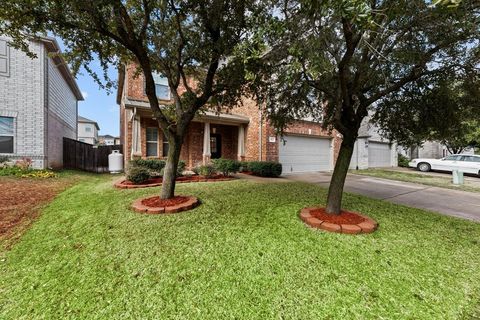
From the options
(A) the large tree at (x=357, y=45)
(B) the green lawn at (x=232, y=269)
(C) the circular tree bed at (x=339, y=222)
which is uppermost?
(A) the large tree at (x=357, y=45)

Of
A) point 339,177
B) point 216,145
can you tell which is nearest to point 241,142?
point 216,145

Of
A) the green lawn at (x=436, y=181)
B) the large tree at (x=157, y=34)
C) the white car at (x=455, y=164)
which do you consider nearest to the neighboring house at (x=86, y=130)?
the large tree at (x=157, y=34)

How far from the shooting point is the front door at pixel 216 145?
1248 cm

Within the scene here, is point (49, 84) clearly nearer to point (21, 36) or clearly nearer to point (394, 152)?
point (21, 36)

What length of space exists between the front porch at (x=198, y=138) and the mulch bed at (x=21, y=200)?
10.4 ft

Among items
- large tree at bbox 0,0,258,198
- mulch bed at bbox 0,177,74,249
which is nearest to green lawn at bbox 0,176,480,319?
mulch bed at bbox 0,177,74,249

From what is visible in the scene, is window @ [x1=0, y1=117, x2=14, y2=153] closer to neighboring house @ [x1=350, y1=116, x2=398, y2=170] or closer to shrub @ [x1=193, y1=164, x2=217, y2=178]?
shrub @ [x1=193, y1=164, x2=217, y2=178]

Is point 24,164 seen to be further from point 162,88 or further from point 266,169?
point 266,169

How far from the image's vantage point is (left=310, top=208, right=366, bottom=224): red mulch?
13.4 ft

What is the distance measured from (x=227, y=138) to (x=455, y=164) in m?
14.7

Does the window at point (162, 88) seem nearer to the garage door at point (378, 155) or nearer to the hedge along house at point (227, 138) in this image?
the hedge along house at point (227, 138)

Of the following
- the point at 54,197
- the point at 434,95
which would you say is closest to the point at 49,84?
the point at 54,197

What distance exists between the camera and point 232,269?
8.67ft

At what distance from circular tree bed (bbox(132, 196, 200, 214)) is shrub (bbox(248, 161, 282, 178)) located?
18.2ft
